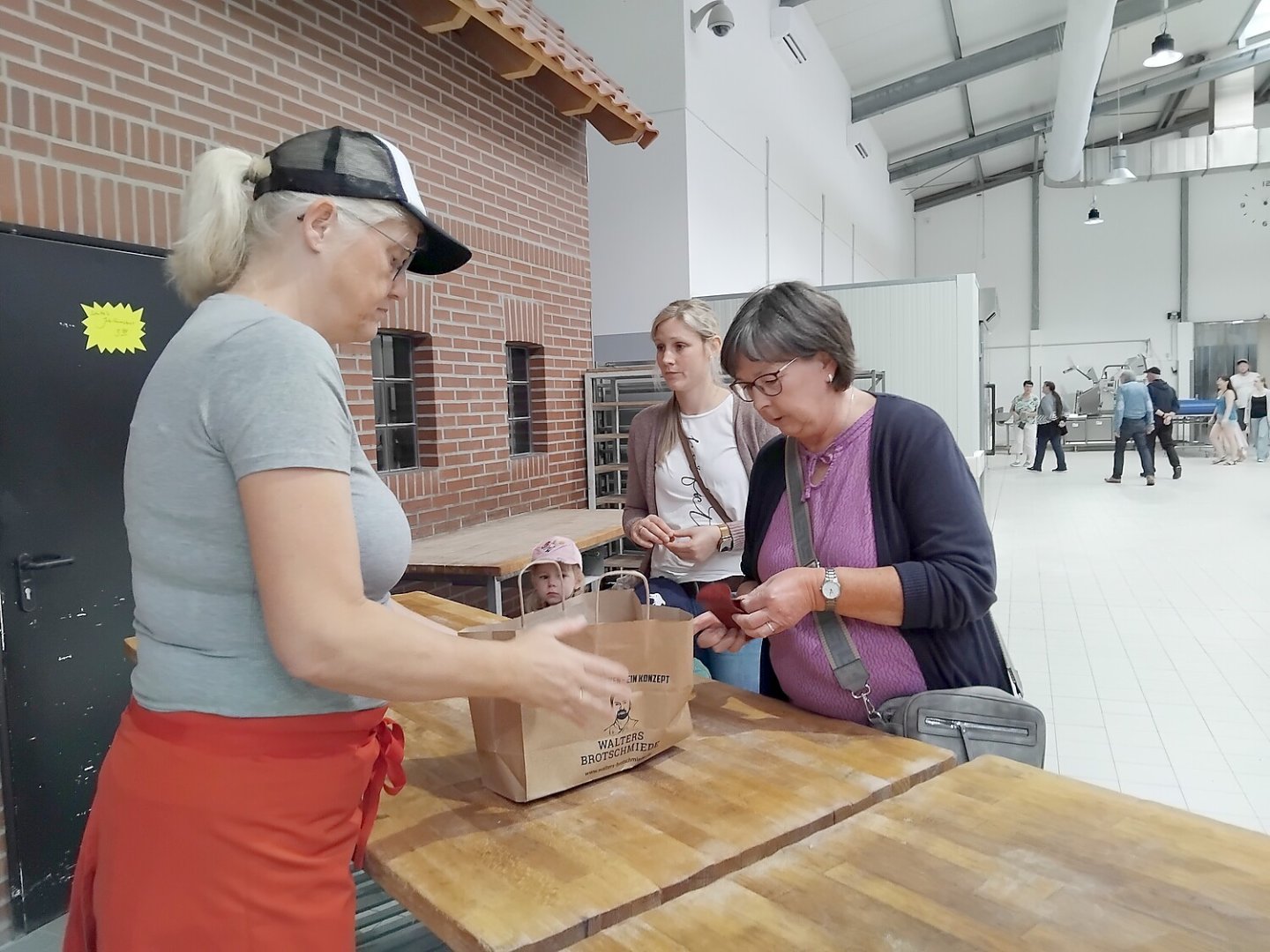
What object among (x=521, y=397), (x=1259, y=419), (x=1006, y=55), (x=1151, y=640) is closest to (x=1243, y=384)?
(x=1259, y=419)

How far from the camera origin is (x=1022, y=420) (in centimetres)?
1616

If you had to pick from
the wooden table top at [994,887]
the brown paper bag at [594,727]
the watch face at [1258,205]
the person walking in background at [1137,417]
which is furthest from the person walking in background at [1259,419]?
the brown paper bag at [594,727]

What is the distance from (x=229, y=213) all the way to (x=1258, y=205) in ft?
73.3

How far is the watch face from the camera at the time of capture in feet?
58.2

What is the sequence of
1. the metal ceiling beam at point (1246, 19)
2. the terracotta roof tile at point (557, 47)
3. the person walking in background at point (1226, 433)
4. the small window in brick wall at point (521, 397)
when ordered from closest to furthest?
the terracotta roof tile at point (557, 47)
the small window in brick wall at point (521, 397)
the metal ceiling beam at point (1246, 19)
the person walking in background at point (1226, 433)

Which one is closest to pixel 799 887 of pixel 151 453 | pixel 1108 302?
pixel 151 453

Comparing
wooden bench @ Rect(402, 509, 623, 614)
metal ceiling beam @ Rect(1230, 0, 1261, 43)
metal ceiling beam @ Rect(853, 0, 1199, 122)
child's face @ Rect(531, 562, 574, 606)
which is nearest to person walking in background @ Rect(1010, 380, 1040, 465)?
metal ceiling beam @ Rect(1230, 0, 1261, 43)

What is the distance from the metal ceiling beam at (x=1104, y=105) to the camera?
1358cm

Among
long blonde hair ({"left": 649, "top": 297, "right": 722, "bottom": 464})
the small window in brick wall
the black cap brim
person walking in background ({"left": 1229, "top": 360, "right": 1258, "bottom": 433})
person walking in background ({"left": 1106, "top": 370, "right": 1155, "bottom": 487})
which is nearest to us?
the black cap brim

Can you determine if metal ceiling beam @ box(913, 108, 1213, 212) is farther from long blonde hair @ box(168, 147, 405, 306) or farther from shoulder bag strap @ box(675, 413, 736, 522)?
long blonde hair @ box(168, 147, 405, 306)

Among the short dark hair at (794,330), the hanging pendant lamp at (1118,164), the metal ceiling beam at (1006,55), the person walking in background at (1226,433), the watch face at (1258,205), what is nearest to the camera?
the short dark hair at (794,330)

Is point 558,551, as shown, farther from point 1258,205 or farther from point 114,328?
point 1258,205

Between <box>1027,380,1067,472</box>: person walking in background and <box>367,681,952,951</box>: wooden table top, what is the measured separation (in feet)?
47.9

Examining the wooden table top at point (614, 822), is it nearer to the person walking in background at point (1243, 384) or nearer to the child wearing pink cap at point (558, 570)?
the child wearing pink cap at point (558, 570)
